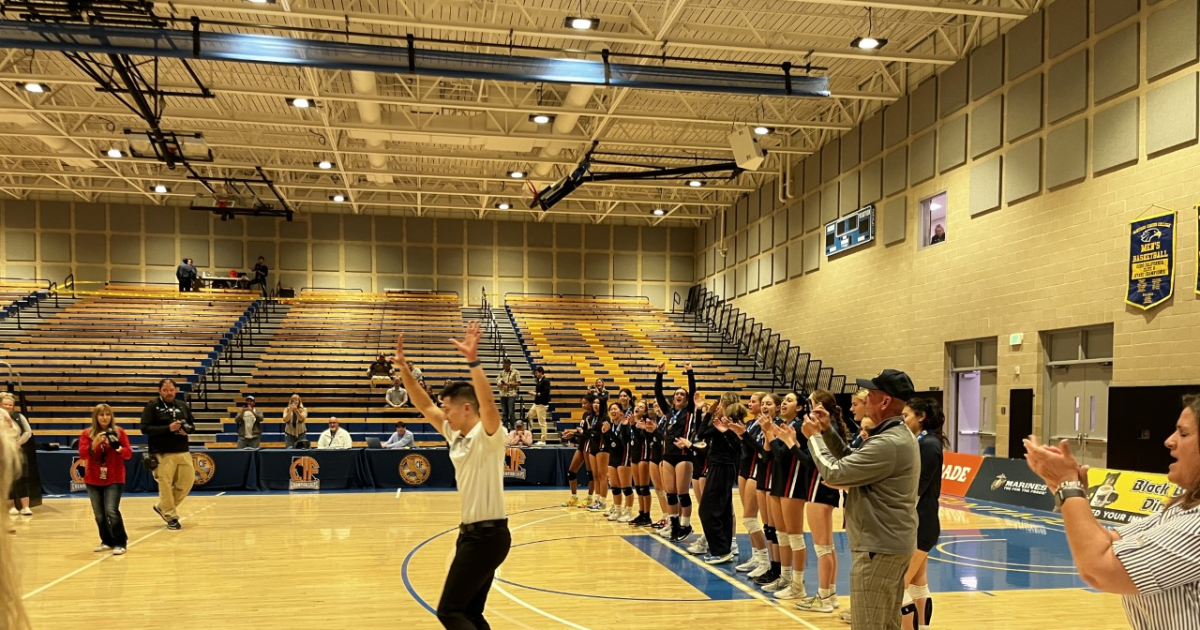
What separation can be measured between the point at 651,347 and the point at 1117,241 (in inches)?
619

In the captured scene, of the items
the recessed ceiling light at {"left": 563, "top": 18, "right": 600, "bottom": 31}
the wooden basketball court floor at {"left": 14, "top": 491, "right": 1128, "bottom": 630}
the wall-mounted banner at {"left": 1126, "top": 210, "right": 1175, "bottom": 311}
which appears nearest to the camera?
the wooden basketball court floor at {"left": 14, "top": 491, "right": 1128, "bottom": 630}

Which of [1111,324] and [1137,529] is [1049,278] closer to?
[1111,324]

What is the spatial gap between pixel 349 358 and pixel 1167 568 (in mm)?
24014

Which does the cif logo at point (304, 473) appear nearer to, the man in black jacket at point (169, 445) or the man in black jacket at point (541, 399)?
the man in black jacket at point (169, 445)

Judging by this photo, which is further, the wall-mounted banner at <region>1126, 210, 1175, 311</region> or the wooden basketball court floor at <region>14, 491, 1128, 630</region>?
the wall-mounted banner at <region>1126, 210, 1175, 311</region>

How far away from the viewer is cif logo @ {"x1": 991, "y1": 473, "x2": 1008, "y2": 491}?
1395cm

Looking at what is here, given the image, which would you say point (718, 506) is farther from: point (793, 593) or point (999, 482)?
point (999, 482)

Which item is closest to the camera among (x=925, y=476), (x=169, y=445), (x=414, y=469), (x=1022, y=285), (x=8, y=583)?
(x=8, y=583)

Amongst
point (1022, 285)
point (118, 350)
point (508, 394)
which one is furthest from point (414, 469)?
point (118, 350)

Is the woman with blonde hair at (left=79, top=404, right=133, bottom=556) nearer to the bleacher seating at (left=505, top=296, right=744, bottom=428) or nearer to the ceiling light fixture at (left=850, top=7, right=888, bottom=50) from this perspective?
the bleacher seating at (left=505, top=296, right=744, bottom=428)

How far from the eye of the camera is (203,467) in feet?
51.8

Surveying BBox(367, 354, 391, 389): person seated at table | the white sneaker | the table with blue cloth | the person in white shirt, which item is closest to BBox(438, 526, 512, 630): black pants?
the person in white shirt

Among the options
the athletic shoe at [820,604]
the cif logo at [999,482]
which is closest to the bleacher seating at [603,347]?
the cif logo at [999,482]

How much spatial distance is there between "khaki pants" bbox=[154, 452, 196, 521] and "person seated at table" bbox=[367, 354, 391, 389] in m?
8.36
